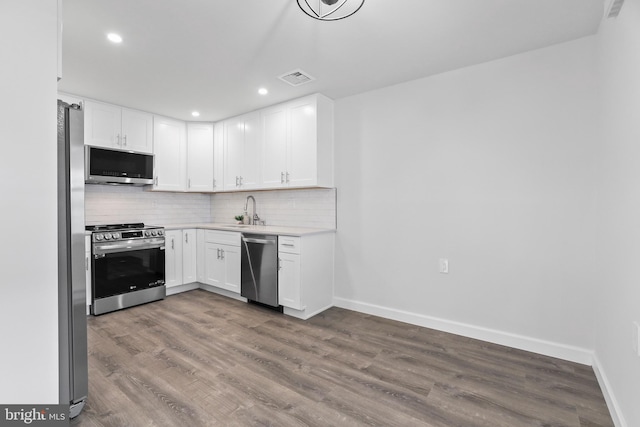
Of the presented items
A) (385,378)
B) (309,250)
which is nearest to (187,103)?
(309,250)

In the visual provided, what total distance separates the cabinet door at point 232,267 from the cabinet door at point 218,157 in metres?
1.11

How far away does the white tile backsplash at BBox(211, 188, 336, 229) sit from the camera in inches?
151

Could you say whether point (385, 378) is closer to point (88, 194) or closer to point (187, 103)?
point (187, 103)

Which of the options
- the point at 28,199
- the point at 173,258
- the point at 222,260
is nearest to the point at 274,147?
the point at 222,260

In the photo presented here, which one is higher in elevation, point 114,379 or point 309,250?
point 309,250

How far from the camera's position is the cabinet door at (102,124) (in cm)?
368

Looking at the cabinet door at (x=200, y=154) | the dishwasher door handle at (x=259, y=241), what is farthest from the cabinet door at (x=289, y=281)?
the cabinet door at (x=200, y=154)

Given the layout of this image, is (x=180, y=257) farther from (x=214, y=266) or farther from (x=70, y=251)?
(x=70, y=251)

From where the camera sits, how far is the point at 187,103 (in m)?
3.87

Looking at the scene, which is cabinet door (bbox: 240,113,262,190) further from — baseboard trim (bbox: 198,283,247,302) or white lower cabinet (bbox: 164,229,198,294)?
baseboard trim (bbox: 198,283,247,302)

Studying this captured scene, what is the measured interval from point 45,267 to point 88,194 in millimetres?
3183

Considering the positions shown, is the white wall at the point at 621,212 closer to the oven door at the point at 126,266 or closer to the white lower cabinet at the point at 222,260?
the white lower cabinet at the point at 222,260

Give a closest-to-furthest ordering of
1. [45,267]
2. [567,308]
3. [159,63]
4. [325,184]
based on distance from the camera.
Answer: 1. [45,267]
2. [567,308]
3. [159,63]
4. [325,184]

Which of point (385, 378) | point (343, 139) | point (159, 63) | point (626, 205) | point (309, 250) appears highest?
point (159, 63)
